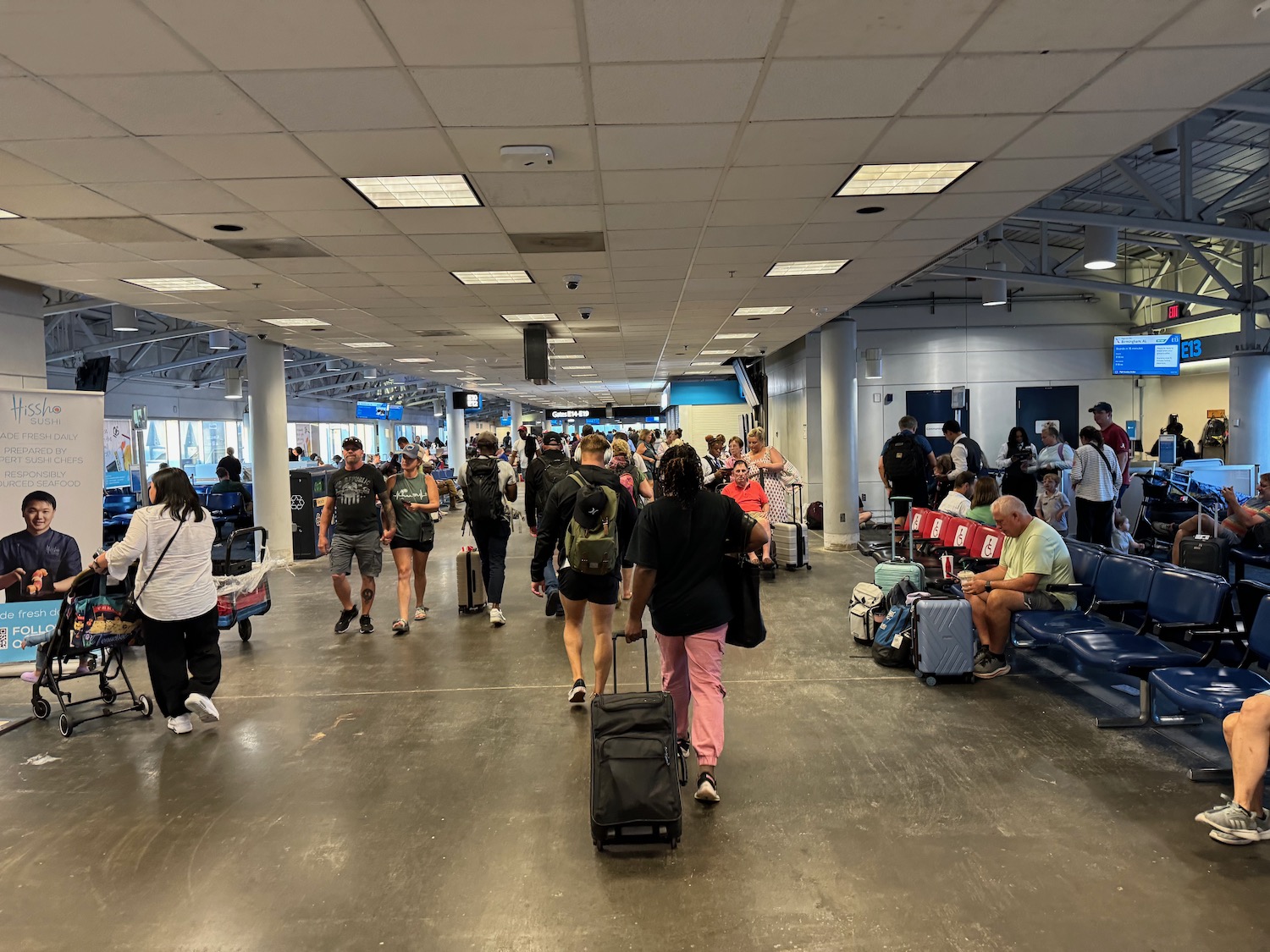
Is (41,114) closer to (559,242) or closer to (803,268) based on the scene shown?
(559,242)

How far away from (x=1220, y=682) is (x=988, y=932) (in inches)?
78.6

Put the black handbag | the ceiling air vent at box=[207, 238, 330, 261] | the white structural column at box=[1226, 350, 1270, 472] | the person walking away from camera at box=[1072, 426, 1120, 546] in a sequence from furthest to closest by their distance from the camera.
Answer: the white structural column at box=[1226, 350, 1270, 472] → the person walking away from camera at box=[1072, 426, 1120, 546] → the ceiling air vent at box=[207, 238, 330, 261] → the black handbag

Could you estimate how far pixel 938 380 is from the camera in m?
15.8

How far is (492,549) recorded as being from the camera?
7410mm

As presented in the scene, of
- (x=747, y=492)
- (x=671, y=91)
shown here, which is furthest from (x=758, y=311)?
(x=671, y=91)

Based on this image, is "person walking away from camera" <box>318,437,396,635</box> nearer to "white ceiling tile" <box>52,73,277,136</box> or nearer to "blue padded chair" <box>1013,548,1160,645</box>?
"white ceiling tile" <box>52,73,277,136</box>

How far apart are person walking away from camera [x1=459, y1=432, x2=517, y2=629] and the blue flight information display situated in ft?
40.6

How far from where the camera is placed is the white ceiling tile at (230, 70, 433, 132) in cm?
328

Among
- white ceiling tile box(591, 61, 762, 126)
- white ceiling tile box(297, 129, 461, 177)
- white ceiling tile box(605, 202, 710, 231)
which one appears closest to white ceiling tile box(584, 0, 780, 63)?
white ceiling tile box(591, 61, 762, 126)

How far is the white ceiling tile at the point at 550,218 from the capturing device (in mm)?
5328

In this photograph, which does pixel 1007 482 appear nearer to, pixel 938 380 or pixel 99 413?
pixel 938 380

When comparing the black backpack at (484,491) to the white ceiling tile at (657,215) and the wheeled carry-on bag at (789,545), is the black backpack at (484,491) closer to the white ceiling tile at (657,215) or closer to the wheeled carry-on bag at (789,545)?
the white ceiling tile at (657,215)

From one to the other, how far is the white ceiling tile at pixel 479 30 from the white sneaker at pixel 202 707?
3834 mm

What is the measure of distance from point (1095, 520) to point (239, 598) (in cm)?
848
